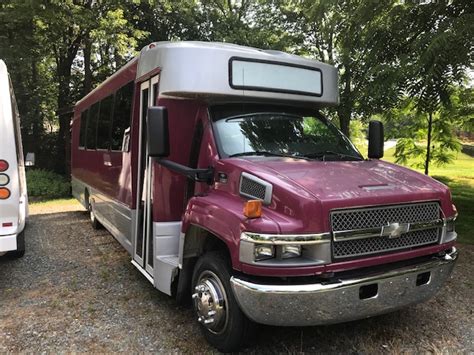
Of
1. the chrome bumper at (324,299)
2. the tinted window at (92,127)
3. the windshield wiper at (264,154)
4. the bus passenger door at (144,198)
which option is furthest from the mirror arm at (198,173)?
the tinted window at (92,127)

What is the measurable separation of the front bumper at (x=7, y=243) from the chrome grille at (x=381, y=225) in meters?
3.80

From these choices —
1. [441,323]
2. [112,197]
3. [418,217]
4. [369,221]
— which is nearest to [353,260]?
[369,221]

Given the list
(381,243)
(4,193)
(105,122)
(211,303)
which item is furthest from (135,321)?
(105,122)

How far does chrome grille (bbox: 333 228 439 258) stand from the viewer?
3.39m

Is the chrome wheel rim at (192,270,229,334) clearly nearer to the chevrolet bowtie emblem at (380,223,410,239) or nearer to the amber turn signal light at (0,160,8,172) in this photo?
the chevrolet bowtie emblem at (380,223,410,239)

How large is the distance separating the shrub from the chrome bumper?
14.1 m

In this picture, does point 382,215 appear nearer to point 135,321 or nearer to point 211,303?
point 211,303

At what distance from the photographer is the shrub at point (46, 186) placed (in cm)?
1582

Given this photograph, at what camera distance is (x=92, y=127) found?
8.55 m

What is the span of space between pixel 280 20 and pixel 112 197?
13536 mm

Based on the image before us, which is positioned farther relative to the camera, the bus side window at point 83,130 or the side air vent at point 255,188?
the bus side window at point 83,130

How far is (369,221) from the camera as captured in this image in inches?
137

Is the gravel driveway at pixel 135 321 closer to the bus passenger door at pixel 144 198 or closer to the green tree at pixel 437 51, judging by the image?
the bus passenger door at pixel 144 198

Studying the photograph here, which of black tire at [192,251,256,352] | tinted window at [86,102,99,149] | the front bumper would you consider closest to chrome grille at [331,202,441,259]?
black tire at [192,251,256,352]
